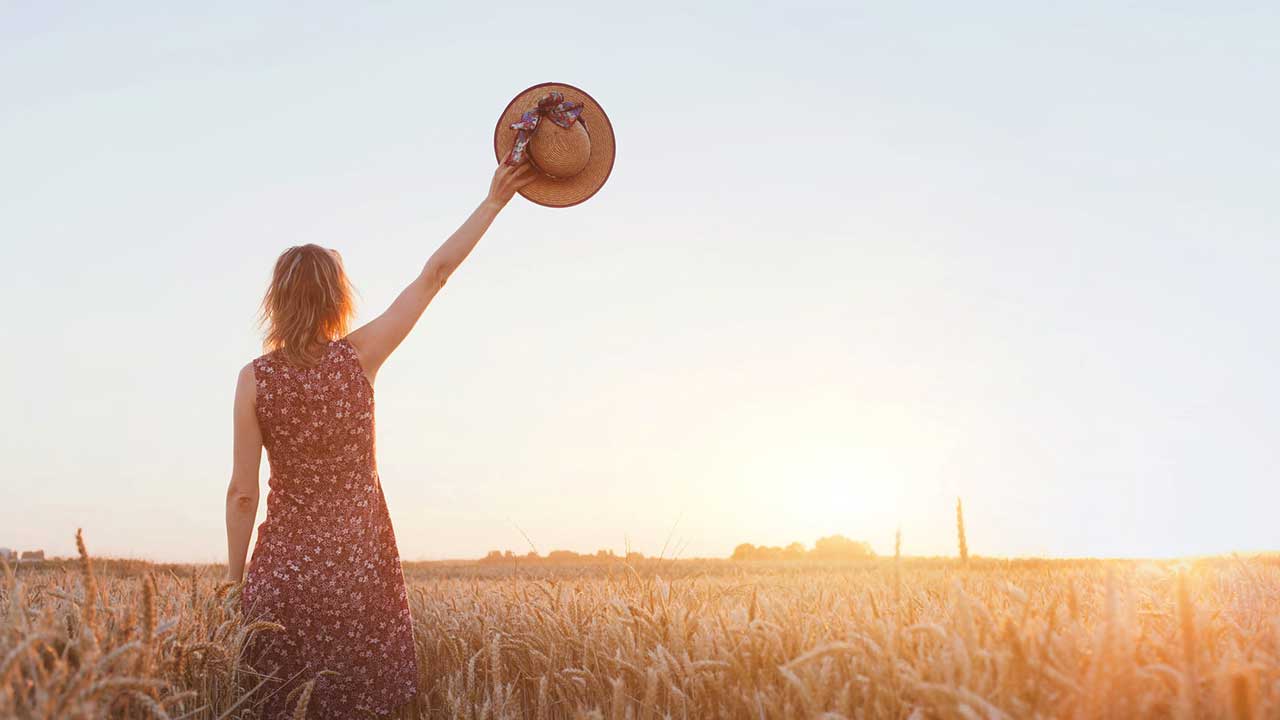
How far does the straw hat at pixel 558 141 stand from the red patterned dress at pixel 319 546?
165 cm

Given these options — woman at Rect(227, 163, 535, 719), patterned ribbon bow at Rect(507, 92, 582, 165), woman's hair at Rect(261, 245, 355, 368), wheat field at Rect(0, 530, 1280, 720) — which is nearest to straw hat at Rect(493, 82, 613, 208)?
patterned ribbon bow at Rect(507, 92, 582, 165)

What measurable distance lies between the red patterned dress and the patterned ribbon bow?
1572mm

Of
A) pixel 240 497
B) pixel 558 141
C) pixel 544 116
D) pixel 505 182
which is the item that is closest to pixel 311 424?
pixel 240 497

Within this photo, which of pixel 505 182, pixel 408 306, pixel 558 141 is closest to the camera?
pixel 408 306

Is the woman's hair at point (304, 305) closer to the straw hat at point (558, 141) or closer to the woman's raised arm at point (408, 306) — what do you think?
the woman's raised arm at point (408, 306)

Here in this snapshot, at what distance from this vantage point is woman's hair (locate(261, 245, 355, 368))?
4.26 meters

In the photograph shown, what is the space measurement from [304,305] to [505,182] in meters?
1.32

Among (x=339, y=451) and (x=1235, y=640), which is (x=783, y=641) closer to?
(x=1235, y=640)

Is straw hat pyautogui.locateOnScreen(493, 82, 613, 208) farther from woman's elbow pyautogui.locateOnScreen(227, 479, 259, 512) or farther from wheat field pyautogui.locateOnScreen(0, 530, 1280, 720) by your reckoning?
wheat field pyautogui.locateOnScreen(0, 530, 1280, 720)

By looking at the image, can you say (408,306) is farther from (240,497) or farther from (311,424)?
(240,497)

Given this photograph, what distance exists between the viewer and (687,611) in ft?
13.6

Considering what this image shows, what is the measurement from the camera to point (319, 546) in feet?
13.8

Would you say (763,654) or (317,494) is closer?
(763,654)

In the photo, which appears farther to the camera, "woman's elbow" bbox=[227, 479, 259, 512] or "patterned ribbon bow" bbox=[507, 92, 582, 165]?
"patterned ribbon bow" bbox=[507, 92, 582, 165]
